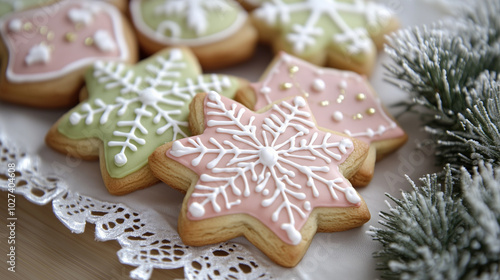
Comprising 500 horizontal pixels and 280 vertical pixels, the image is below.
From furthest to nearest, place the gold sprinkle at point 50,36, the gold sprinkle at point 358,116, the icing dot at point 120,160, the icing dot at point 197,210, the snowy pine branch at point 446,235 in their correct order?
the gold sprinkle at point 50,36 → the gold sprinkle at point 358,116 → the icing dot at point 120,160 → the icing dot at point 197,210 → the snowy pine branch at point 446,235

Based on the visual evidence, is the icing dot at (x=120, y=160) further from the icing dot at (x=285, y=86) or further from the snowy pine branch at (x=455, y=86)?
the snowy pine branch at (x=455, y=86)

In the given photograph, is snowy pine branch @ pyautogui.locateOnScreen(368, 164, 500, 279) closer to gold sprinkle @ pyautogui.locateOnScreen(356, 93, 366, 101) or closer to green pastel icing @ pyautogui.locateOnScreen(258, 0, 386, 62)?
gold sprinkle @ pyautogui.locateOnScreen(356, 93, 366, 101)

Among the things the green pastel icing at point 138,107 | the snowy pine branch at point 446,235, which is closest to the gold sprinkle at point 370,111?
the snowy pine branch at point 446,235

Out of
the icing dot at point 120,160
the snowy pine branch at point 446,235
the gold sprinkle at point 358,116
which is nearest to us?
the snowy pine branch at point 446,235

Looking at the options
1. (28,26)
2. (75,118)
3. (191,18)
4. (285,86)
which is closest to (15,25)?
(28,26)

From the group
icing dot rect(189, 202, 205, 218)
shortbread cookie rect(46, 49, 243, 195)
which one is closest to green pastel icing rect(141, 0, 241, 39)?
shortbread cookie rect(46, 49, 243, 195)

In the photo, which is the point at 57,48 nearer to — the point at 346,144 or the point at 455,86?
the point at 346,144
